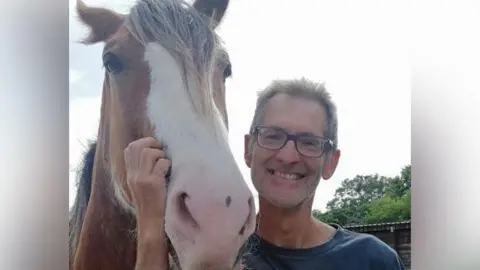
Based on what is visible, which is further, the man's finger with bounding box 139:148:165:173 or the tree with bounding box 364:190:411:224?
the tree with bounding box 364:190:411:224

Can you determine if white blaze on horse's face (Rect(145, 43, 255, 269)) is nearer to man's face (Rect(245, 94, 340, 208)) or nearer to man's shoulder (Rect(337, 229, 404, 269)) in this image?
man's face (Rect(245, 94, 340, 208))

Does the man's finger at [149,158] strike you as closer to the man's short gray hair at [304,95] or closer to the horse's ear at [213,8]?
the man's short gray hair at [304,95]

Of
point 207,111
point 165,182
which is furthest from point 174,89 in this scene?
point 165,182

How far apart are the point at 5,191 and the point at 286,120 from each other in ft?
3.67

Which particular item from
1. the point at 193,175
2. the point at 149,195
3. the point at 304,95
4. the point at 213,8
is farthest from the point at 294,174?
the point at 213,8

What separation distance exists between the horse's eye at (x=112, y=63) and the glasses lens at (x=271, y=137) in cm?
58

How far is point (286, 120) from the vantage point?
2.22m

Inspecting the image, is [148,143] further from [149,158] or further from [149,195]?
[149,195]

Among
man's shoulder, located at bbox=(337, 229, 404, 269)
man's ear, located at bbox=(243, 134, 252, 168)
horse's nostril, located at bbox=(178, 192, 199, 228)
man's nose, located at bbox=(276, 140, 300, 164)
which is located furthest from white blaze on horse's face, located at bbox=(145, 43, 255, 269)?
man's shoulder, located at bbox=(337, 229, 404, 269)

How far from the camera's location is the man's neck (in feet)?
7.31

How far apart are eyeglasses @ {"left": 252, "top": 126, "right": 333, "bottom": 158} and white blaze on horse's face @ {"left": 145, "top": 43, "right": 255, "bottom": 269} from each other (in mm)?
180

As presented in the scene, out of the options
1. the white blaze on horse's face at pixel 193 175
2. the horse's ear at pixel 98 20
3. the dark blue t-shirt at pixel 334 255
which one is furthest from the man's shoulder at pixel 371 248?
the horse's ear at pixel 98 20

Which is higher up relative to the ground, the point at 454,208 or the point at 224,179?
the point at 224,179

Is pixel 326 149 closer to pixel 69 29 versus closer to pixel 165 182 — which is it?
pixel 165 182
